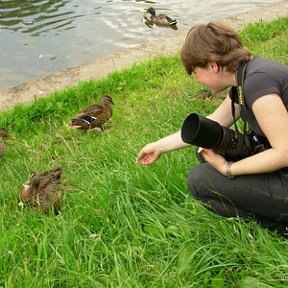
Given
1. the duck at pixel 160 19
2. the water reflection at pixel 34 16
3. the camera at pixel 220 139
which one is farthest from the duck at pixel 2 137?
the duck at pixel 160 19

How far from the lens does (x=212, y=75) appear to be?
9.48 ft

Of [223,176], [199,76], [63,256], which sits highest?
[199,76]

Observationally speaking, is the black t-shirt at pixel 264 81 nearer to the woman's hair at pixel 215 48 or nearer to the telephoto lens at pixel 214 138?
the woman's hair at pixel 215 48

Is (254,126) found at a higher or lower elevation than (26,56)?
higher

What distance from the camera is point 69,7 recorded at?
37.9ft

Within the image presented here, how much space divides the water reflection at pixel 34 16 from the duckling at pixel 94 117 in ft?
15.1

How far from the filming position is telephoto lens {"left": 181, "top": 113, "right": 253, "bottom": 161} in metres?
2.74

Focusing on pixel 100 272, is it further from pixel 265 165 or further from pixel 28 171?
pixel 28 171

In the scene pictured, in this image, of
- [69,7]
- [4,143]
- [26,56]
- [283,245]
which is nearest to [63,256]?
[283,245]

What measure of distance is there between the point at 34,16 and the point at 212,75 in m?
9.03

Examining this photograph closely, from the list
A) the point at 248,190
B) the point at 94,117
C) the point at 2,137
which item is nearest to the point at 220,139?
the point at 248,190

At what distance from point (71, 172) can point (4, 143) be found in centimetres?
164

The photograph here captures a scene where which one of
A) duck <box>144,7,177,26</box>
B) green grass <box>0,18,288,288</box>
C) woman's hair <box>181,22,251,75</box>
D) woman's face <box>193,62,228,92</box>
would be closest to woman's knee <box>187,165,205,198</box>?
green grass <box>0,18,288,288</box>

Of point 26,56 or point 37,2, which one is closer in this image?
point 26,56
